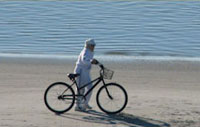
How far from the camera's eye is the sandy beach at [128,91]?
1234 cm

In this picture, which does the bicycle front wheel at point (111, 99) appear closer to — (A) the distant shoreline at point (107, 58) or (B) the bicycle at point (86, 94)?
(B) the bicycle at point (86, 94)

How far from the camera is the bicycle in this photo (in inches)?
506

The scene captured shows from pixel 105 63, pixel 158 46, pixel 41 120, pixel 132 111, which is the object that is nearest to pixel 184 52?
pixel 158 46

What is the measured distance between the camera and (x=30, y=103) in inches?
541

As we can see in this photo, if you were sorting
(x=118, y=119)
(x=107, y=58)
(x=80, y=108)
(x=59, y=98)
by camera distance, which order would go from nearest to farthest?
(x=118, y=119), (x=59, y=98), (x=80, y=108), (x=107, y=58)

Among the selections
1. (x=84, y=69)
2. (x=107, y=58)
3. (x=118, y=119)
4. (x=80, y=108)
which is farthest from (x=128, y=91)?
(x=107, y=58)

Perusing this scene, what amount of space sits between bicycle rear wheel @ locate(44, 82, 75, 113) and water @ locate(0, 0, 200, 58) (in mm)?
7859

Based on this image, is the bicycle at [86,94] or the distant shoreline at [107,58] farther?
the distant shoreline at [107,58]

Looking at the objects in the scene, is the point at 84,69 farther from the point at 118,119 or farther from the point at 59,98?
the point at 118,119

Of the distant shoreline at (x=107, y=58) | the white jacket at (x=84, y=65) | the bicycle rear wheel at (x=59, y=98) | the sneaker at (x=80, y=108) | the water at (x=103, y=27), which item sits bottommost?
the sneaker at (x=80, y=108)

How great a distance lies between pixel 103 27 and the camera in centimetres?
2581

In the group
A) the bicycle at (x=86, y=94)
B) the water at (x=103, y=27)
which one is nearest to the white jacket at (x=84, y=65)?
the bicycle at (x=86, y=94)

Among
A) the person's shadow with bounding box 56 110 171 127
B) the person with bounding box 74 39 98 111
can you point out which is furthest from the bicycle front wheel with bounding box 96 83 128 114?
the person with bounding box 74 39 98 111

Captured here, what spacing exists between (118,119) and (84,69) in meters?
1.27
